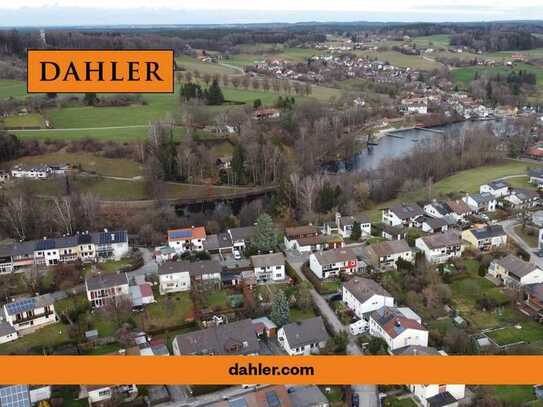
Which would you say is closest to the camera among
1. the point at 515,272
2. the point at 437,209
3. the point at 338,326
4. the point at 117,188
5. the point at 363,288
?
the point at 338,326

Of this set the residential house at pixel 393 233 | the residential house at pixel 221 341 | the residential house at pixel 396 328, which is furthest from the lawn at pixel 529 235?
the residential house at pixel 221 341

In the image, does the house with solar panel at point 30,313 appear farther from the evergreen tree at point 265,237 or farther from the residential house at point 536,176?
the residential house at point 536,176

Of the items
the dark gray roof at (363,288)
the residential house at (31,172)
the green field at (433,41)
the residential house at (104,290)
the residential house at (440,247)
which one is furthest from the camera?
the green field at (433,41)

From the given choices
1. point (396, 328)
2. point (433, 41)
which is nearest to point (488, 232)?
point (396, 328)

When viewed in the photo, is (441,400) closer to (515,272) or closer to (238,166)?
(515,272)

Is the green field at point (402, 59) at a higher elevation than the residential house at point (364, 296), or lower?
higher

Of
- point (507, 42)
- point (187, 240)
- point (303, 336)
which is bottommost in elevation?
point (303, 336)
